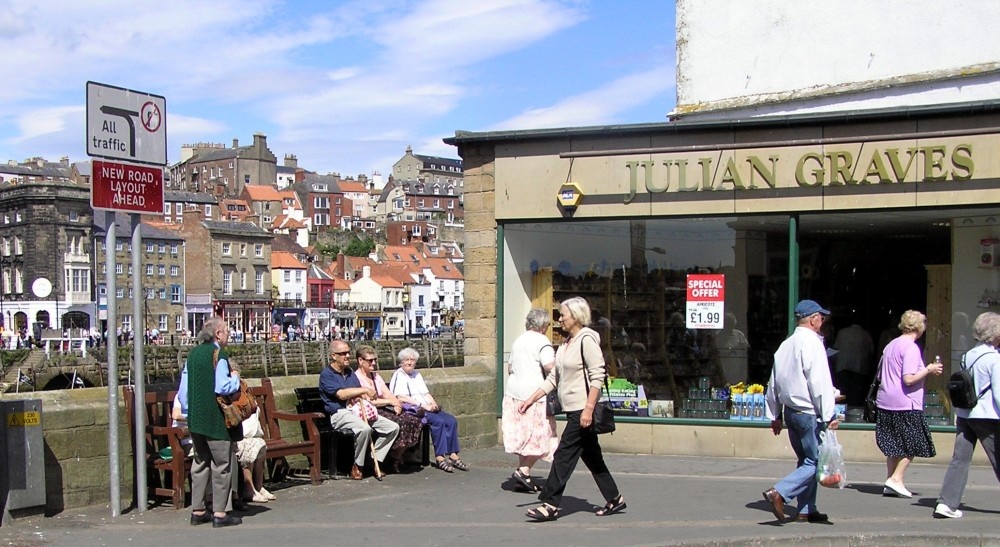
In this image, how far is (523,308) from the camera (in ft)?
45.4

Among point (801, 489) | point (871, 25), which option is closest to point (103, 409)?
point (801, 489)

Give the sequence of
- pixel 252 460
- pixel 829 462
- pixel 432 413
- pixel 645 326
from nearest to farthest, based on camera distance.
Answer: pixel 829 462
pixel 252 460
pixel 432 413
pixel 645 326

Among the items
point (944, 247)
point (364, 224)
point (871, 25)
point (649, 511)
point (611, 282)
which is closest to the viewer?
point (649, 511)

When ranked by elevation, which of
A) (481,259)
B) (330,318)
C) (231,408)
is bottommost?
(330,318)

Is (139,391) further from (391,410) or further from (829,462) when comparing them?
(829,462)

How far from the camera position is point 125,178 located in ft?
28.1

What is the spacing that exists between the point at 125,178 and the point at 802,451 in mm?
5474

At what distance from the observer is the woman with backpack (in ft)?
27.5

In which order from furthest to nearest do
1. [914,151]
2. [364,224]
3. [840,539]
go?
[364,224], [914,151], [840,539]

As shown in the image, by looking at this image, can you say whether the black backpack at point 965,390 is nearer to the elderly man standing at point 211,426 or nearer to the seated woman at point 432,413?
the seated woman at point 432,413

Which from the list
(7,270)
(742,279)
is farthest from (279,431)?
(7,270)

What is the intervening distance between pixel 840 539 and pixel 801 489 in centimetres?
47

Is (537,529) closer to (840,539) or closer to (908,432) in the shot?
(840,539)

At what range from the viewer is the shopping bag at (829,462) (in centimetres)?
813
